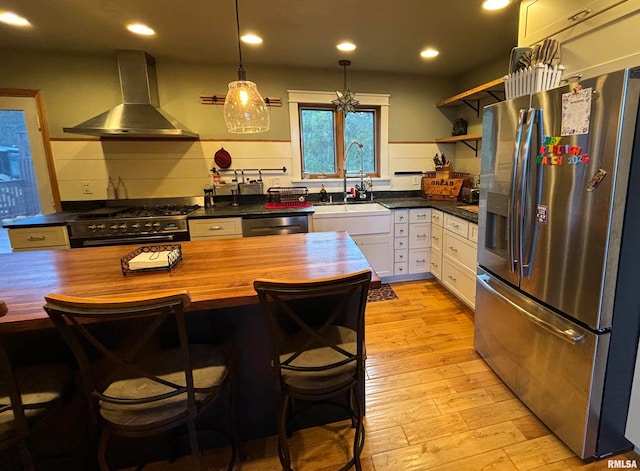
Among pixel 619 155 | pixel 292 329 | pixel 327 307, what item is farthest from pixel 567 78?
pixel 292 329

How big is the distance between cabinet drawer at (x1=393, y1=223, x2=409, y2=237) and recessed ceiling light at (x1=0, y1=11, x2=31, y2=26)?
11.3 ft

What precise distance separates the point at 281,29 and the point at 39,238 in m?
2.68

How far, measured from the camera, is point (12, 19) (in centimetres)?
227

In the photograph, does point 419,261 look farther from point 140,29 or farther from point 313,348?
point 140,29

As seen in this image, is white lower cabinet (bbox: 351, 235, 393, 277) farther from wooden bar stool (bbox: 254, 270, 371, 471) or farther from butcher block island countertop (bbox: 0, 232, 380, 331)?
wooden bar stool (bbox: 254, 270, 371, 471)

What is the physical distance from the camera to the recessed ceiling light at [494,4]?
205 centimetres

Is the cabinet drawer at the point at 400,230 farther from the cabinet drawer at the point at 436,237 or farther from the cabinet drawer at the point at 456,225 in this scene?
the cabinet drawer at the point at 456,225

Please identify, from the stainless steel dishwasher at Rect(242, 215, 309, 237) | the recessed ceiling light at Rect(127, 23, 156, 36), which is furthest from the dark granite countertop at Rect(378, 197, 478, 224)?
the recessed ceiling light at Rect(127, 23, 156, 36)

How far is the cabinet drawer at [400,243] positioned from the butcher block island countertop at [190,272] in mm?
1505

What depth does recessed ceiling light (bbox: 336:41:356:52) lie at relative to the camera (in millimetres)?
2742

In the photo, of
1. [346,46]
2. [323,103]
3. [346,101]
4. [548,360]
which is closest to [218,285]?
[548,360]

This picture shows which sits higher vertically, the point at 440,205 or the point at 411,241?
the point at 440,205

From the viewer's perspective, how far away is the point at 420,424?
1.65 meters

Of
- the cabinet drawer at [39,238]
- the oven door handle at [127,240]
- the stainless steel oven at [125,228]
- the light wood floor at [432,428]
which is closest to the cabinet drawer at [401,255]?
the light wood floor at [432,428]
